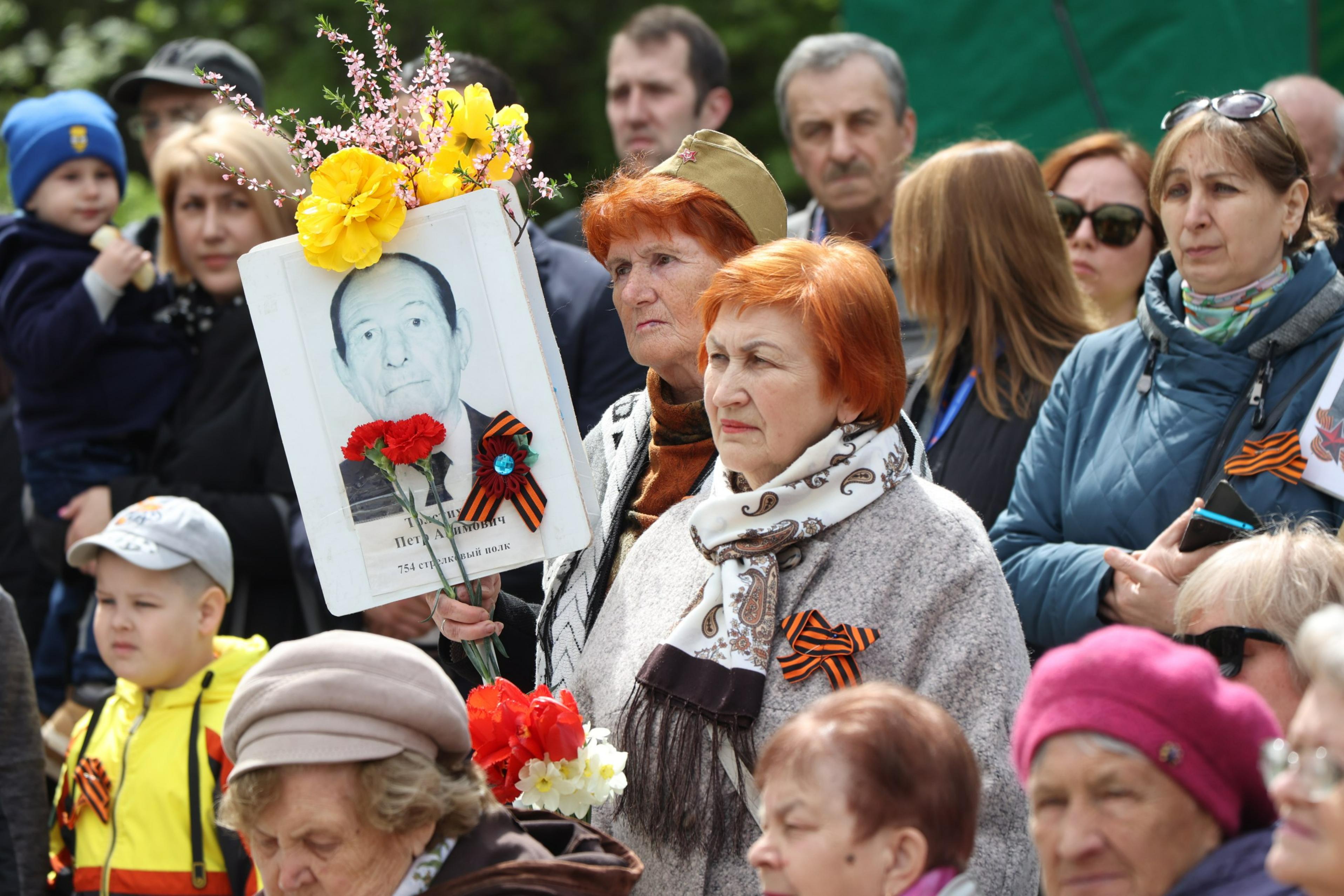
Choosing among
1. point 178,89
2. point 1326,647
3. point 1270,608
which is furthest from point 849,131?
point 1326,647

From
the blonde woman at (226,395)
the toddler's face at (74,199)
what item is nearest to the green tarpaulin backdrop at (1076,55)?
the blonde woman at (226,395)

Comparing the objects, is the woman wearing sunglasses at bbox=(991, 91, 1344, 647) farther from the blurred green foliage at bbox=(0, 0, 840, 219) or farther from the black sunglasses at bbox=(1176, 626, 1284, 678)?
the blurred green foliage at bbox=(0, 0, 840, 219)

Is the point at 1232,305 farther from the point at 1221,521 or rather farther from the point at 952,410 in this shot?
the point at 952,410

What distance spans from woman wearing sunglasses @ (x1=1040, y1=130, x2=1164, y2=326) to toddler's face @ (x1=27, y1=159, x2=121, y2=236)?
3260mm

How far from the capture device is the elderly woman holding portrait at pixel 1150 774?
1.89 metres

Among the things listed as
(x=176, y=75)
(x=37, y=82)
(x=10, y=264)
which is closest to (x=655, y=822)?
(x=10, y=264)

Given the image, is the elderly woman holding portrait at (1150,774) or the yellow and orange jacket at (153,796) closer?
the elderly woman holding portrait at (1150,774)

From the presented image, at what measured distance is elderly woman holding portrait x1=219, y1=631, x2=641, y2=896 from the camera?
2.30 metres

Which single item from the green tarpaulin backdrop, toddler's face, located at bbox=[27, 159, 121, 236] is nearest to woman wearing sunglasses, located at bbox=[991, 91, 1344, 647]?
the green tarpaulin backdrop

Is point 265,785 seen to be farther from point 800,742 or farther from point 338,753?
point 800,742

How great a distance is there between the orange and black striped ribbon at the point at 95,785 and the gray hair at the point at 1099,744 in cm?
282

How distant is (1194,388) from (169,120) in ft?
14.1

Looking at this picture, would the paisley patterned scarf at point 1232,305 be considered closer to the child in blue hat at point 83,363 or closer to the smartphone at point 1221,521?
the smartphone at point 1221,521

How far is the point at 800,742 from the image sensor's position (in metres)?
2.14
